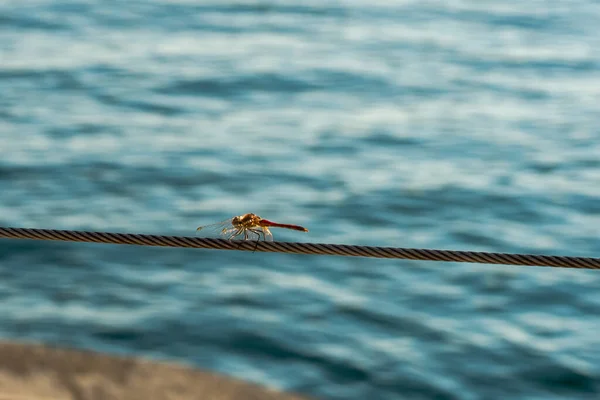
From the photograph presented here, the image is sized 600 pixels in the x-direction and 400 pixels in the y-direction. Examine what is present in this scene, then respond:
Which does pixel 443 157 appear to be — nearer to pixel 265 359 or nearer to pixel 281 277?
pixel 281 277

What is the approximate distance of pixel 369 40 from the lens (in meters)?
19.5

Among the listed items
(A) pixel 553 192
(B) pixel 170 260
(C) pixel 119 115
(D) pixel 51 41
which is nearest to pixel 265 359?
(B) pixel 170 260

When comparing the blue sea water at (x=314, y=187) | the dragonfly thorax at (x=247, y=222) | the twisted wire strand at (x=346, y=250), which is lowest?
the twisted wire strand at (x=346, y=250)

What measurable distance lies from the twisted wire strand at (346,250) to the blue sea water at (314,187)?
4068mm

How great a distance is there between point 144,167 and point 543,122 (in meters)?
6.15

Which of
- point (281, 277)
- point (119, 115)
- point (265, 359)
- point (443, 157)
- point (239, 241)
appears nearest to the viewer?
point (239, 241)

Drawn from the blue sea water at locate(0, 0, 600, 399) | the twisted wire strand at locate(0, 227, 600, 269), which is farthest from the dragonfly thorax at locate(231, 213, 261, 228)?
the blue sea water at locate(0, 0, 600, 399)

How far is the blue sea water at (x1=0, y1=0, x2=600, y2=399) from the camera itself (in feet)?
29.2

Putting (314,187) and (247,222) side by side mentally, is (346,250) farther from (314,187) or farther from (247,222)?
(314,187)

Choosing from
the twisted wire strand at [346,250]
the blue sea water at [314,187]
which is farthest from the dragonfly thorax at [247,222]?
the blue sea water at [314,187]

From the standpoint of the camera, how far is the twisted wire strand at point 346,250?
13.3ft

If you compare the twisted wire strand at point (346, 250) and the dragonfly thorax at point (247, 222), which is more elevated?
the dragonfly thorax at point (247, 222)

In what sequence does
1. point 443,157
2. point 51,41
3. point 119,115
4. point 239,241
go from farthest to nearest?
point 51,41, point 119,115, point 443,157, point 239,241

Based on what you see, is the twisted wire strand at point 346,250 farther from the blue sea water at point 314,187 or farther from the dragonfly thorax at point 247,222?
the blue sea water at point 314,187
